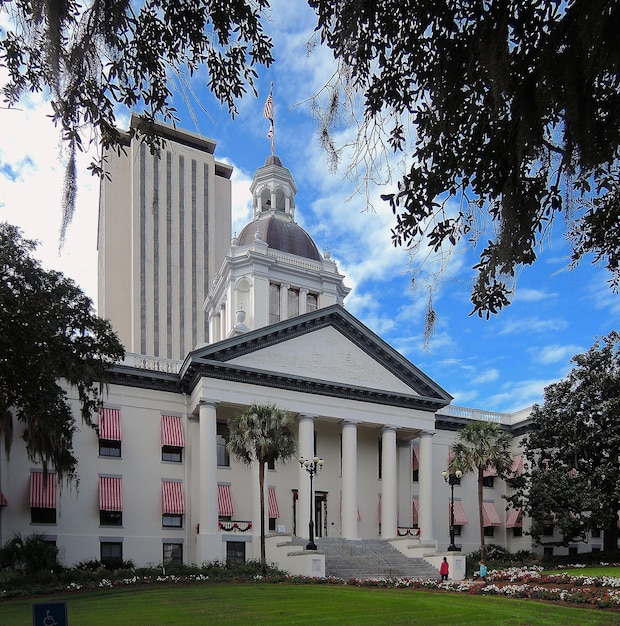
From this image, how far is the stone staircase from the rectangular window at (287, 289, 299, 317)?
18.2m

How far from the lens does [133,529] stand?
121 ft

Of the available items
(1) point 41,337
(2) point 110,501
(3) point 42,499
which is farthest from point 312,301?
(1) point 41,337

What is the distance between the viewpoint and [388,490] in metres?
41.9

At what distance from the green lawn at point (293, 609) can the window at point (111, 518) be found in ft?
33.1

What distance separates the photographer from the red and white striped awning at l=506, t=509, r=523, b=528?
157 ft

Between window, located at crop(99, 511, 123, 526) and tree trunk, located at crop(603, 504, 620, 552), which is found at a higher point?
window, located at crop(99, 511, 123, 526)

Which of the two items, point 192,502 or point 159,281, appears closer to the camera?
point 192,502

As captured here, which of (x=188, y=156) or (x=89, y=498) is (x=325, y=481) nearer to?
(x=89, y=498)

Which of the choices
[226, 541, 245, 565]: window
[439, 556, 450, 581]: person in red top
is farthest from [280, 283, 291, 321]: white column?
[439, 556, 450, 581]: person in red top

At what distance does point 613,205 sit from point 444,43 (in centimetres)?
402

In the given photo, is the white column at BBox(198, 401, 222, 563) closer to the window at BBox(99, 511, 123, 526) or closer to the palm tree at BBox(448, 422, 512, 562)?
the window at BBox(99, 511, 123, 526)

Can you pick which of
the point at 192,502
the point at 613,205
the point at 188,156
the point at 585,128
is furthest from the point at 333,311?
the point at 188,156

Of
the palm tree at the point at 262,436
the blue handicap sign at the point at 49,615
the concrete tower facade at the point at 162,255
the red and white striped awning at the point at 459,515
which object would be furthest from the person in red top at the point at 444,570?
the concrete tower facade at the point at 162,255

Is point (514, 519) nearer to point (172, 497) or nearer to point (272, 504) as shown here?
point (272, 504)
